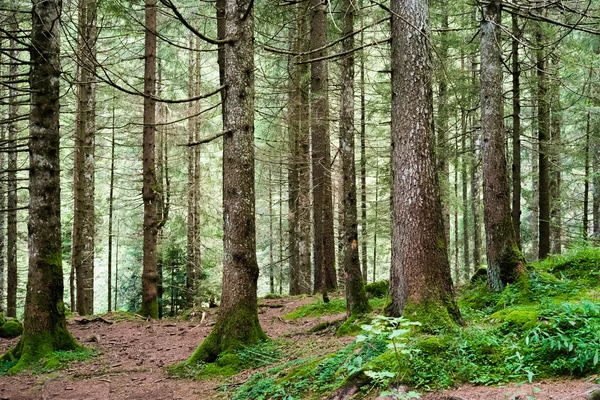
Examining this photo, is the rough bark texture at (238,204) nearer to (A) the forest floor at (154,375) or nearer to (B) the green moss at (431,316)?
(A) the forest floor at (154,375)

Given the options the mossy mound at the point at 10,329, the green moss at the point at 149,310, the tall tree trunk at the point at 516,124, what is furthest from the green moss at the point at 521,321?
the mossy mound at the point at 10,329

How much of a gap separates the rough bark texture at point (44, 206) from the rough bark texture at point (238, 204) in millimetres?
2964

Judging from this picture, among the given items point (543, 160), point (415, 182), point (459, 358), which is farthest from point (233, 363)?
point (543, 160)

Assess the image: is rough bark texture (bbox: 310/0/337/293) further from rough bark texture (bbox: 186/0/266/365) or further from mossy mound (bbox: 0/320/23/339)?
mossy mound (bbox: 0/320/23/339)

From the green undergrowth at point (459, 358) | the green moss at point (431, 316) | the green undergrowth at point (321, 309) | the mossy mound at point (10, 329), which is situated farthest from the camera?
the green undergrowth at point (321, 309)

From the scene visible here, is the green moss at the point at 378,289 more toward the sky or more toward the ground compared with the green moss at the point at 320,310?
more toward the sky

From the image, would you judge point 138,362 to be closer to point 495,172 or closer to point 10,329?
point 10,329

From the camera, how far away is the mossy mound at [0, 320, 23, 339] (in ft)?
32.8

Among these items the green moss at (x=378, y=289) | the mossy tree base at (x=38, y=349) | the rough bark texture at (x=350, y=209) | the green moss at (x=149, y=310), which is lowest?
the green moss at (x=149, y=310)

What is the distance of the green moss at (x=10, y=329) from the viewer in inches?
393

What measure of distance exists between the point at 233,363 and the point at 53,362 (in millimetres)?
3249

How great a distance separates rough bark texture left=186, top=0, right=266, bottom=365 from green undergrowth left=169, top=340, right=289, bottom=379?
0.14m

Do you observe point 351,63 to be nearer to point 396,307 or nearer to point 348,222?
point 348,222

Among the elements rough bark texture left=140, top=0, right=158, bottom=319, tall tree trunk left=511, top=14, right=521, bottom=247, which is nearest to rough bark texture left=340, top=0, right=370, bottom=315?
tall tree trunk left=511, top=14, right=521, bottom=247
